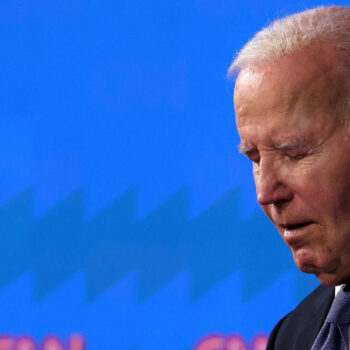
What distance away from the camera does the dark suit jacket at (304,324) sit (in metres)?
1.14

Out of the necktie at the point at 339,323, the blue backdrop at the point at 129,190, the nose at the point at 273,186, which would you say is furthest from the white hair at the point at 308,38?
the blue backdrop at the point at 129,190

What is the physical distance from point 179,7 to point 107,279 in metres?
0.88

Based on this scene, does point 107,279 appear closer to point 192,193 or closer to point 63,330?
point 63,330

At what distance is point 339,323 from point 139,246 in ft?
3.11

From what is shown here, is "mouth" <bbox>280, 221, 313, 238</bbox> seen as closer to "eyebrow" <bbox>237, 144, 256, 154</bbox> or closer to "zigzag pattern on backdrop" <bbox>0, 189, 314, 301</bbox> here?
"eyebrow" <bbox>237, 144, 256, 154</bbox>

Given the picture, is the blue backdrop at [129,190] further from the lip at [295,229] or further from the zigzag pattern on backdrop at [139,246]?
the lip at [295,229]

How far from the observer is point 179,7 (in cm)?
197

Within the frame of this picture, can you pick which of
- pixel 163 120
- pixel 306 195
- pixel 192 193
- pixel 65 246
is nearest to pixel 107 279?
pixel 65 246

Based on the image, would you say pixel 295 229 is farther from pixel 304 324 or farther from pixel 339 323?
pixel 304 324

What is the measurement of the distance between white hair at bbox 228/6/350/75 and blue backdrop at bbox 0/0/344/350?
92cm

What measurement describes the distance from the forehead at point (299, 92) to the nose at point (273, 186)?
0.06 metres

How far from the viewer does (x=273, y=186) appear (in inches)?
37.1

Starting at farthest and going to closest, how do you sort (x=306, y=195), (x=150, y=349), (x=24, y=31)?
(x=24, y=31), (x=150, y=349), (x=306, y=195)

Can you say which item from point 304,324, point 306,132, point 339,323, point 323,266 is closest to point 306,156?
point 306,132
